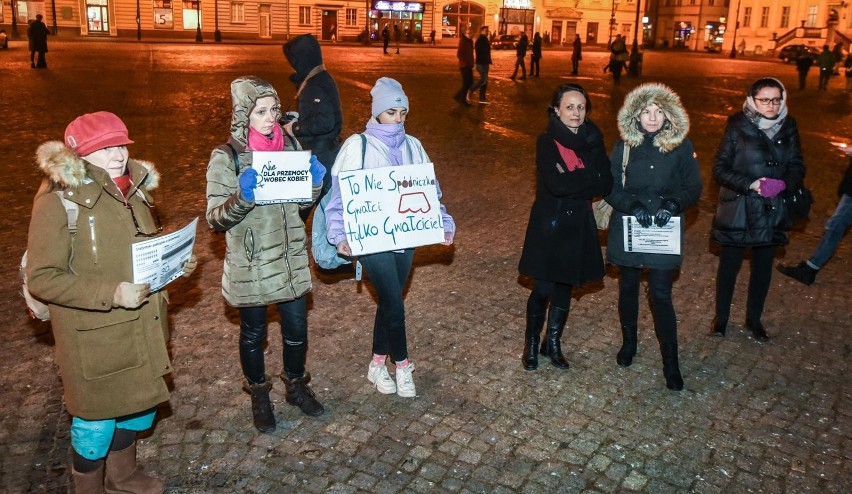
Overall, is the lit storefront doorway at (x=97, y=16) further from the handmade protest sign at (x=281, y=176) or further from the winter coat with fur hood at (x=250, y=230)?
the handmade protest sign at (x=281, y=176)

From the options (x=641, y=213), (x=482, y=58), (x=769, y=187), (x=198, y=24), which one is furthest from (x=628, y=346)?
(x=198, y=24)

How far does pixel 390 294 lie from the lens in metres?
4.81

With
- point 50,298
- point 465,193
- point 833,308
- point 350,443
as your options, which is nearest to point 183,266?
point 50,298

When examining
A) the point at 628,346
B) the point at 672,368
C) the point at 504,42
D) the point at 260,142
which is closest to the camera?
the point at 260,142

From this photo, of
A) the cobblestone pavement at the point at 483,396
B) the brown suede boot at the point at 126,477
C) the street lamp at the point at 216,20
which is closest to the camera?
the brown suede boot at the point at 126,477

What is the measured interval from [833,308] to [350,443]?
478 centimetres

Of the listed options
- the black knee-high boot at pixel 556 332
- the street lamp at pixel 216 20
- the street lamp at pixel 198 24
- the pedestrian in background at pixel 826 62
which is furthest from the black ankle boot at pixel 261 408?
the street lamp at pixel 216 20

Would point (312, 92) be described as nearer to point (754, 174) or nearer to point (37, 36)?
point (754, 174)

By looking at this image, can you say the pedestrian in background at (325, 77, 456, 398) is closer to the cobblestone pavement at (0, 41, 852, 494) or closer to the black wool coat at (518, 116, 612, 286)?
the cobblestone pavement at (0, 41, 852, 494)

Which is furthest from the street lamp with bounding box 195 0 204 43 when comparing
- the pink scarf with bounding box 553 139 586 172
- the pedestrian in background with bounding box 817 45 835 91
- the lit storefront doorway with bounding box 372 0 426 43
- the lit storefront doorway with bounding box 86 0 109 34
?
the pink scarf with bounding box 553 139 586 172

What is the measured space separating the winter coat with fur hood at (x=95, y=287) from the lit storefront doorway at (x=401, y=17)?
5975cm

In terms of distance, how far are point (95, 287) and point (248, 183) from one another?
3.06 feet

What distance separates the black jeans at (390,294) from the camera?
477cm

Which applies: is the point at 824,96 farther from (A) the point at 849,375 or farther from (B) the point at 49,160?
(B) the point at 49,160
